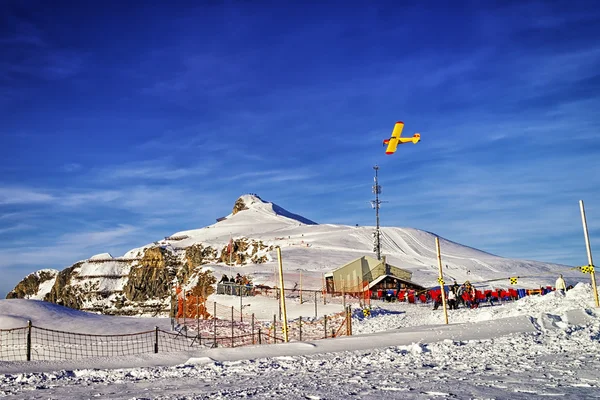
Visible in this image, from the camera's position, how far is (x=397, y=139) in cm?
3338

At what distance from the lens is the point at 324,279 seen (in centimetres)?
5194

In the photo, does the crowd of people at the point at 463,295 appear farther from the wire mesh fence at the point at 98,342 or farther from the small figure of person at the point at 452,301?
the wire mesh fence at the point at 98,342

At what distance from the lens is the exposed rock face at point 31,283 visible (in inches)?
5138

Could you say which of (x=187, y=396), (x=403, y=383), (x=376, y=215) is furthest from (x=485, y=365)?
(x=376, y=215)

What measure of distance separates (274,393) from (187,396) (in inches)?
43.5

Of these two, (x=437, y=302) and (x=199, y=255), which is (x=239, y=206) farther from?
(x=437, y=302)

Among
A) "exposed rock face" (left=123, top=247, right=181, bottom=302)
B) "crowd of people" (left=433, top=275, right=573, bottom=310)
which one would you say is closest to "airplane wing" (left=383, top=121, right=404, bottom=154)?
"crowd of people" (left=433, top=275, right=573, bottom=310)

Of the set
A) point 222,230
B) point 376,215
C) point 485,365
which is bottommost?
point 485,365

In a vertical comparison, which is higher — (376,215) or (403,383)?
(376,215)

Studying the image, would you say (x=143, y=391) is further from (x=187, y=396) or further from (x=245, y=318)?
(x=245, y=318)

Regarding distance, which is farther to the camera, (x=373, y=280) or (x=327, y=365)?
(x=373, y=280)

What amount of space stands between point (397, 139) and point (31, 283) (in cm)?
12329

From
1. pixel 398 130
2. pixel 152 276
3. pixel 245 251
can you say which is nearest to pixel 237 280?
pixel 398 130

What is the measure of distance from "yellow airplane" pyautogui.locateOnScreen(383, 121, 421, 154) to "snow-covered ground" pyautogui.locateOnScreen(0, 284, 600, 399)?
18.4m
